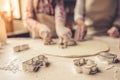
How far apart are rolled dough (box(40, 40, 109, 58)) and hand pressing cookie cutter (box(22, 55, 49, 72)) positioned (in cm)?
11

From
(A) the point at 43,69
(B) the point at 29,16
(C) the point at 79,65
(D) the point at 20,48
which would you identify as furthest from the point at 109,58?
(B) the point at 29,16

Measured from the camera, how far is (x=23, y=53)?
1005 mm

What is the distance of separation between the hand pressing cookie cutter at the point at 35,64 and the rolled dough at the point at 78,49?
112 mm

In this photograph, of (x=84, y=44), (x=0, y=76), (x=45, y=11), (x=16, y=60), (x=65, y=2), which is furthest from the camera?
(x=65, y=2)

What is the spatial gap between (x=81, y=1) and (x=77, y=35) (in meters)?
0.22

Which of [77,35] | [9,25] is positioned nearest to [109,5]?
[77,35]

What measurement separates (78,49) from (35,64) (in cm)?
26

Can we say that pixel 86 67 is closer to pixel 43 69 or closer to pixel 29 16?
pixel 43 69

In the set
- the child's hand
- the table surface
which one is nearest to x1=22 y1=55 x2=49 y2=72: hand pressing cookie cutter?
the table surface

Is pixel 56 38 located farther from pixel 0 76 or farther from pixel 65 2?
pixel 0 76

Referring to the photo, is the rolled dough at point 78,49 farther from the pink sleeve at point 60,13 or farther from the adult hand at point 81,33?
the pink sleeve at point 60,13

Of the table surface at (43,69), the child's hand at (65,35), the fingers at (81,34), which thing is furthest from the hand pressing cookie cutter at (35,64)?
the fingers at (81,34)

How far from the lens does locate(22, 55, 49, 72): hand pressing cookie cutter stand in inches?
31.6

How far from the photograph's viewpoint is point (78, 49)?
1011mm
